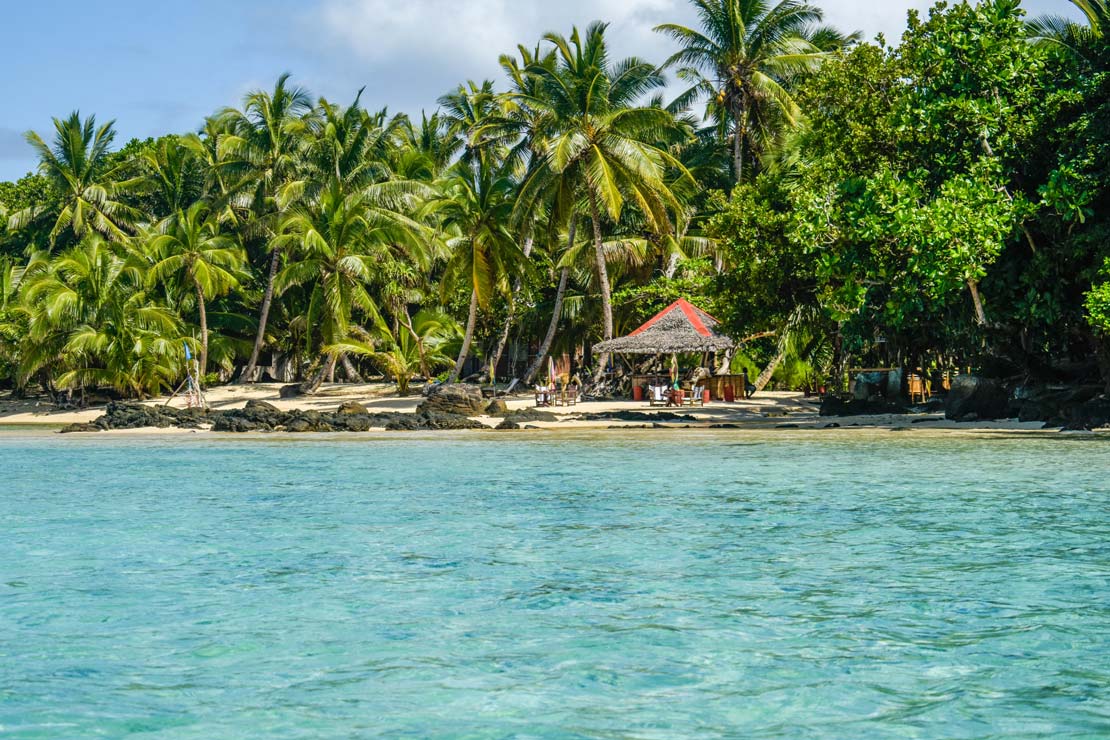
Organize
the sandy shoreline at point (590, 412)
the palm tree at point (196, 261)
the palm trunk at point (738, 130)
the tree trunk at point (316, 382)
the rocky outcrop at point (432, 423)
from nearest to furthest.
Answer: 1. the sandy shoreline at point (590, 412)
2. the rocky outcrop at point (432, 423)
3. the palm trunk at point (738, 130)
4. the palm tree at point (196, 261)
5. the tree trunk at point (316, 382)

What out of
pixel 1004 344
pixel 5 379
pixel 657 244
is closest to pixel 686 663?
pixel 1004 344

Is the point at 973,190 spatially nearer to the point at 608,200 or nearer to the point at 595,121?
the point at 608,200

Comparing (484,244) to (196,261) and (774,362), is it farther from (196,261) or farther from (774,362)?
(196,261)

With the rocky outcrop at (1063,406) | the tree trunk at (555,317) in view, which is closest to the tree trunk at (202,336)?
the tree trunk at (555,317)

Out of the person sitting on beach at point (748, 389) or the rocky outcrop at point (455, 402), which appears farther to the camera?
the person sitting on beach at point (748, 389)

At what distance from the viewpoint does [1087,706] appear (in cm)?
432

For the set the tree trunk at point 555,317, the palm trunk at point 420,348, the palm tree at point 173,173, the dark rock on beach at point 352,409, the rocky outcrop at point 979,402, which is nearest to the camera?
the rocky outcrop at point 979,402

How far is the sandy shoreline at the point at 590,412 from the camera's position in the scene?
20516 millimetres

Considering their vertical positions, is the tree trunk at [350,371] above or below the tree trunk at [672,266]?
below

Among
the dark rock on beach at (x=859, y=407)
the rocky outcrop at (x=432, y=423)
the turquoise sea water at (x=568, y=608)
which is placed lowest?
the turquoise sea water at (x=568, y=608)

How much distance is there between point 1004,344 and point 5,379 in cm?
3078

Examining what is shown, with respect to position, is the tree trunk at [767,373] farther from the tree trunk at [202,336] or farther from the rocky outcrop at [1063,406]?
the tree trunk at [202,336]

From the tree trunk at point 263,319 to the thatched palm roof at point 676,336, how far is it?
43.3 feet

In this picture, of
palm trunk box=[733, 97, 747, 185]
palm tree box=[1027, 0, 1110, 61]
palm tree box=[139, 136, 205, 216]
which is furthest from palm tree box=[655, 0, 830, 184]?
palm tree box=[139, 136, 205, 216]
